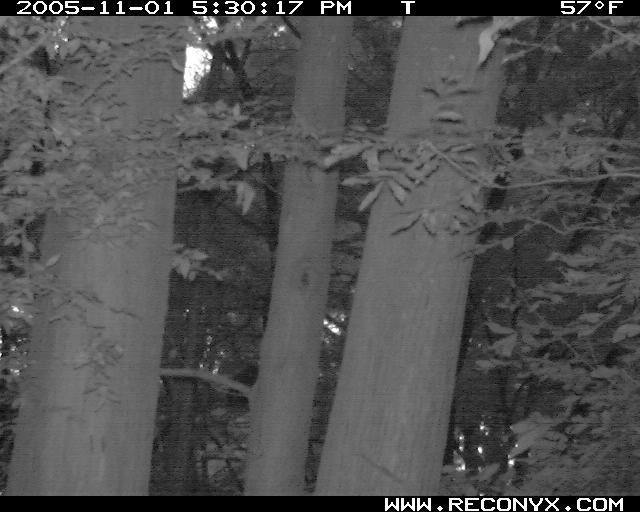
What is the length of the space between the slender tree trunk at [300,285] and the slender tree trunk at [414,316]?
3483 millimetres

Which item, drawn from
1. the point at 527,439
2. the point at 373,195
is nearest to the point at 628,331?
the point at 527,439

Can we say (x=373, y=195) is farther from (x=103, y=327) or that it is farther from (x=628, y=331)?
(x=103, y=327)

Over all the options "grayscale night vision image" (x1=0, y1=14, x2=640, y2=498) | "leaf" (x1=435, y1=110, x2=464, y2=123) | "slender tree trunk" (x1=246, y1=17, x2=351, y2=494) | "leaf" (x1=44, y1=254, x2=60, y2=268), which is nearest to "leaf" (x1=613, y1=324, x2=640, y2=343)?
"grayscale night vision image" (x1=0, y1=14, x2=640, y2=498)

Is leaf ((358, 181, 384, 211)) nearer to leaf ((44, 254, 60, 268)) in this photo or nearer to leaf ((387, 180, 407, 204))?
leaf ((387, 180, 407, 204))

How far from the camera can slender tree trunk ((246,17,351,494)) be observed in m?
8.25

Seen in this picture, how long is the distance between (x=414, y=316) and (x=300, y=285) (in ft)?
12.1

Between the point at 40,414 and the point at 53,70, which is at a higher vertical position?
the point at 53,70

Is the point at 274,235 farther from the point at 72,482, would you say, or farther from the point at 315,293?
the point at 72,482

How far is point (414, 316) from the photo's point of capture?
4617 mm

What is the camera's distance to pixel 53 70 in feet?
23.5

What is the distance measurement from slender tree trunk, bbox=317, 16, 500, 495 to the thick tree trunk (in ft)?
4.59

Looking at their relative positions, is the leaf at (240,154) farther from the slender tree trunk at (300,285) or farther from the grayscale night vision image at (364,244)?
the slender tree trunk at (300,285)
